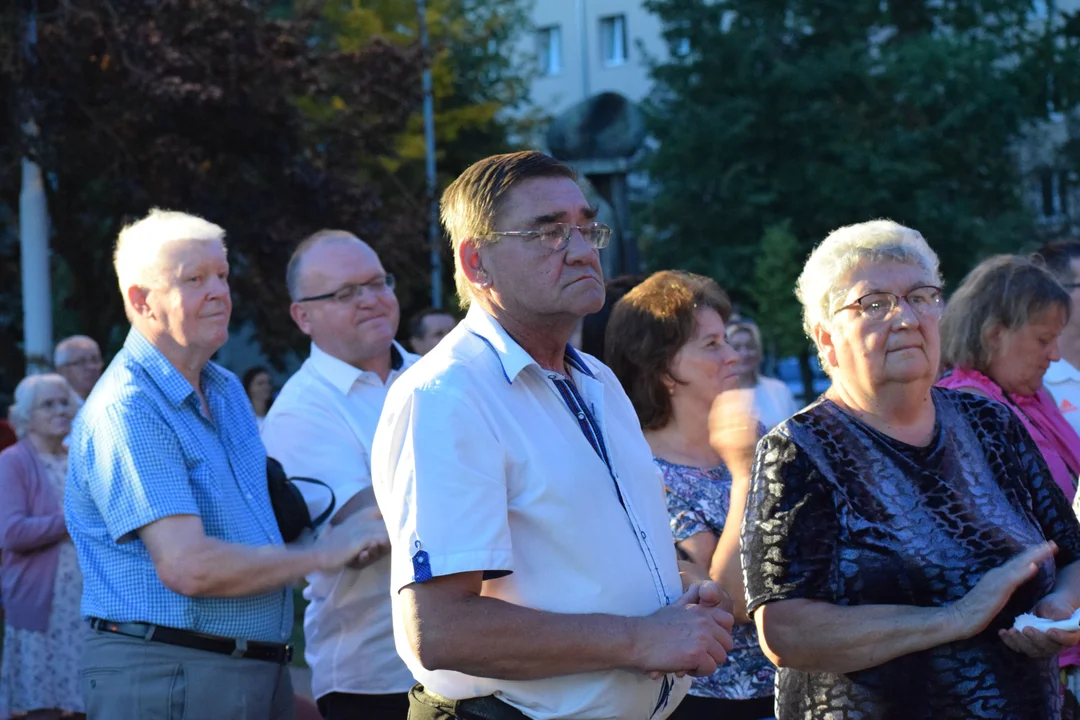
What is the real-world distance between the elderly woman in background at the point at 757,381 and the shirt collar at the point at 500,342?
4.14 m

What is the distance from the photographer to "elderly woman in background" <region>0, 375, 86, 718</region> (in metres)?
6.41

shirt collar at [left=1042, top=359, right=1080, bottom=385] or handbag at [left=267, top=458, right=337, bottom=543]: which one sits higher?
shirt collar at [left=1042, top=359, right=1080, bottom=385]

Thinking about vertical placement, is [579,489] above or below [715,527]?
above

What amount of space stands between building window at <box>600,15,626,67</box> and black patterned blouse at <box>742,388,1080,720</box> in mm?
40812

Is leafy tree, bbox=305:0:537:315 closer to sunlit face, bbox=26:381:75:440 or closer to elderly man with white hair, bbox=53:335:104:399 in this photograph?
elderly man with white hair, bbox=53:335:104:399

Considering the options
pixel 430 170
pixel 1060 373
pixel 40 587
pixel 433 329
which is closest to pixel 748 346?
pixel 433 329

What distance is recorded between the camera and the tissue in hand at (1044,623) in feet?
8.95

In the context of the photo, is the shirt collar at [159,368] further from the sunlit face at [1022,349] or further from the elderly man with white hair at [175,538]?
the sunlit face at [1022,349]

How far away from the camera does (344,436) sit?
13.1ft

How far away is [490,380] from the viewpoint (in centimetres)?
256

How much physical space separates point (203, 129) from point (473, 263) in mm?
11327

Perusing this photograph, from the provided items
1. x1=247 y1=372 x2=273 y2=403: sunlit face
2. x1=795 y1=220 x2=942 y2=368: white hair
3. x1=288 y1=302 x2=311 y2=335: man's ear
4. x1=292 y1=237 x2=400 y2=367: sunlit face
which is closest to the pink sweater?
x1=795 y1=220 x2=942 y2=368: white hair

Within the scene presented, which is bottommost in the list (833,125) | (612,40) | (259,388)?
(259,388)

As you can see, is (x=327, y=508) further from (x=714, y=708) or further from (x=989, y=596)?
(x=989, y=596)
